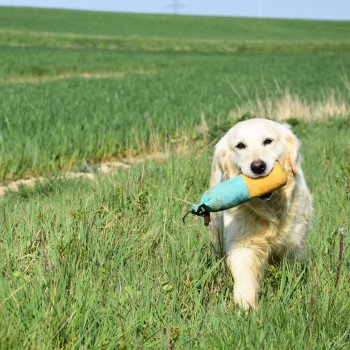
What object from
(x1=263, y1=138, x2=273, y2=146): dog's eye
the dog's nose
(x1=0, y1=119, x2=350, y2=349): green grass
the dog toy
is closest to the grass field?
(x1=0, y1=119, x2=350, y2=349): green grass

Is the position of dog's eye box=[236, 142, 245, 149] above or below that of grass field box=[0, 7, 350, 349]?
above

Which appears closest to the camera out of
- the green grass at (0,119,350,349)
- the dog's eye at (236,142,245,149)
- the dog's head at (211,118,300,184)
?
the green grass at (0,119,350,349)

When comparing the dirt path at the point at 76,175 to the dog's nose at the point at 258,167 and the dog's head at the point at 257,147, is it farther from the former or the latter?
the dog's nose at the point at 258,167

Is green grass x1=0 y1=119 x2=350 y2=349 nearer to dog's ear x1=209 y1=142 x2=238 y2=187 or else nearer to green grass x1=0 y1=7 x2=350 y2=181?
dog's ear x1=209 y1=142 x2=238 y2=187

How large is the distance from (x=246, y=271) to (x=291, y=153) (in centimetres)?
100

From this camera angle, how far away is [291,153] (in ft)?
14.4

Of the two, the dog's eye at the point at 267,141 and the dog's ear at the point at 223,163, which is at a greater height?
the dog's eye at the point at 267,141

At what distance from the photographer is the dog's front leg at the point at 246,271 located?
11.9ft

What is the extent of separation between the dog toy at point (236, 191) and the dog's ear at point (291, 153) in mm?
367

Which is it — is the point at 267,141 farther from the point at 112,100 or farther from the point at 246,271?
the point at 112,100

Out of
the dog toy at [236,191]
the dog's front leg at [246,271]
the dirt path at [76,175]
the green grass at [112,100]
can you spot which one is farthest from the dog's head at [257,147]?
the green grass at [112,100]

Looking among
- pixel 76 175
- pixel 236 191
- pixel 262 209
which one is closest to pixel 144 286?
pixel 236 191

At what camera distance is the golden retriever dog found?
13.1 feet

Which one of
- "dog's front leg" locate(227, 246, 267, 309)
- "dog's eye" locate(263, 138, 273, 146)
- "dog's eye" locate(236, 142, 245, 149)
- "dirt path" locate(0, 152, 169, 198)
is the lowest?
"dirt path" locate(0, 152, 169, 198)
